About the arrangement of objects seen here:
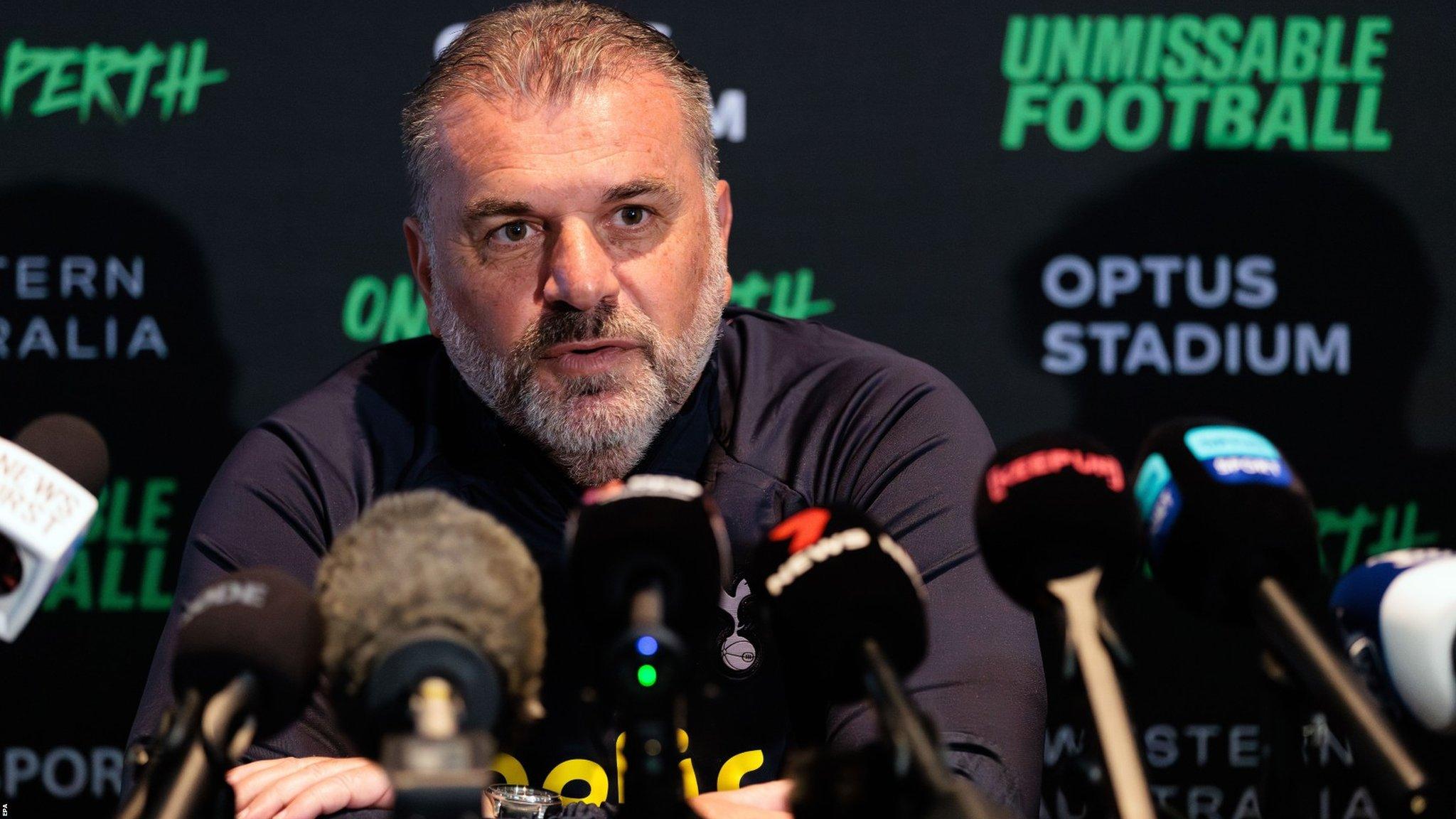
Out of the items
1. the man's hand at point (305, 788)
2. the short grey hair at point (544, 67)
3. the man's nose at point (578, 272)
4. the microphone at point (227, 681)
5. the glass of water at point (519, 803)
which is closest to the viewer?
the microphone at point (227, 681)

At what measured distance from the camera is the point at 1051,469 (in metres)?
1.15

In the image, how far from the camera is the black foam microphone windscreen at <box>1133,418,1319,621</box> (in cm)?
106

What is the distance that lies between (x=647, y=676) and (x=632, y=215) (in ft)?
4.28

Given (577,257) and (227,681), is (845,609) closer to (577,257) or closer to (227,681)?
(227,681)

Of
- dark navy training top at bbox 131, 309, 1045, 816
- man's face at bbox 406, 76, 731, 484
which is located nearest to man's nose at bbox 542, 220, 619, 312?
man's face at bbox 406, 76, 731, 484

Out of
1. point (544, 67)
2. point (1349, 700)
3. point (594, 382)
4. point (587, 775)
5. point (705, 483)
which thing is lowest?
point (587, 775)

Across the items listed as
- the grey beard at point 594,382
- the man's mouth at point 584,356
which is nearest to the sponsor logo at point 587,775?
the grey beard at point 594,382

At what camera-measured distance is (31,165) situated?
3.09 meters

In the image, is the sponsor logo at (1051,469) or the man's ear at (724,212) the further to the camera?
the man's ear at (724,212)

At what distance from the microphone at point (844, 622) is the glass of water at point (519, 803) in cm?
60

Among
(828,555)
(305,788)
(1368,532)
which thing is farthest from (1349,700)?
(1368,532)

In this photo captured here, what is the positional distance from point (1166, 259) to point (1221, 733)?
1046 millimetres

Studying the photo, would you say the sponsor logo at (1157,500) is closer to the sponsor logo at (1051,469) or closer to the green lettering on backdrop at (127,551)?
the sponsor logo at (1051,469)

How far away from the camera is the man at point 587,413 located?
81.9 inches
